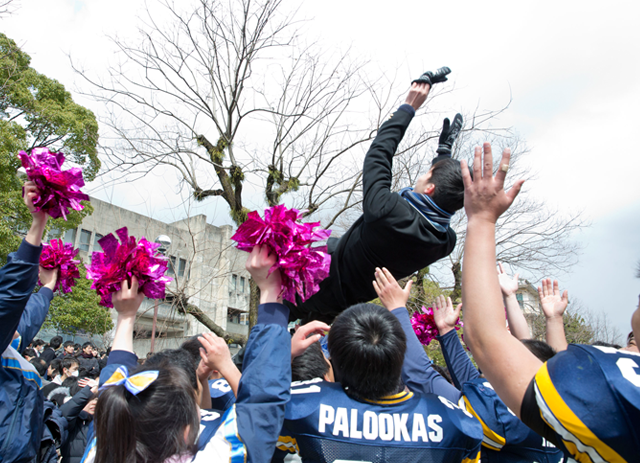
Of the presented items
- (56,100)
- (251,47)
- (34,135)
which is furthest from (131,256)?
(56,100)

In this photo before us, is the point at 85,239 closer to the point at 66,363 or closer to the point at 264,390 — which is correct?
the point at 66,363

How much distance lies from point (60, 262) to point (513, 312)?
3614 millimetres

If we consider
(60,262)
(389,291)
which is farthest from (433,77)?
(60,262)

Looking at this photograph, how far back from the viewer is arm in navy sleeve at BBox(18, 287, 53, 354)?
2721 millimetres

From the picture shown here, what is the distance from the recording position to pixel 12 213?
1103 centimetres

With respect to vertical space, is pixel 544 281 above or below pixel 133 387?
above

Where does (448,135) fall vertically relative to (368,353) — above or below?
above

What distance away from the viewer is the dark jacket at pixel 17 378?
2102mm

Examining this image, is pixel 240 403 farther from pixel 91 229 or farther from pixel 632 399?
A: pixel 91 229

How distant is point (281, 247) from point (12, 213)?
492 inches

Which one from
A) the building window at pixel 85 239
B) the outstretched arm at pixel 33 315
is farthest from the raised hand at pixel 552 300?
the building window at pixel 85 239

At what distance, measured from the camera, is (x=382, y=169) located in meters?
2.29

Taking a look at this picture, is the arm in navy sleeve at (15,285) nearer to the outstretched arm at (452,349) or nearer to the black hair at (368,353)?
the black hair at (368,353)

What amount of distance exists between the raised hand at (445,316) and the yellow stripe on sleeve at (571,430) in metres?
1.91
